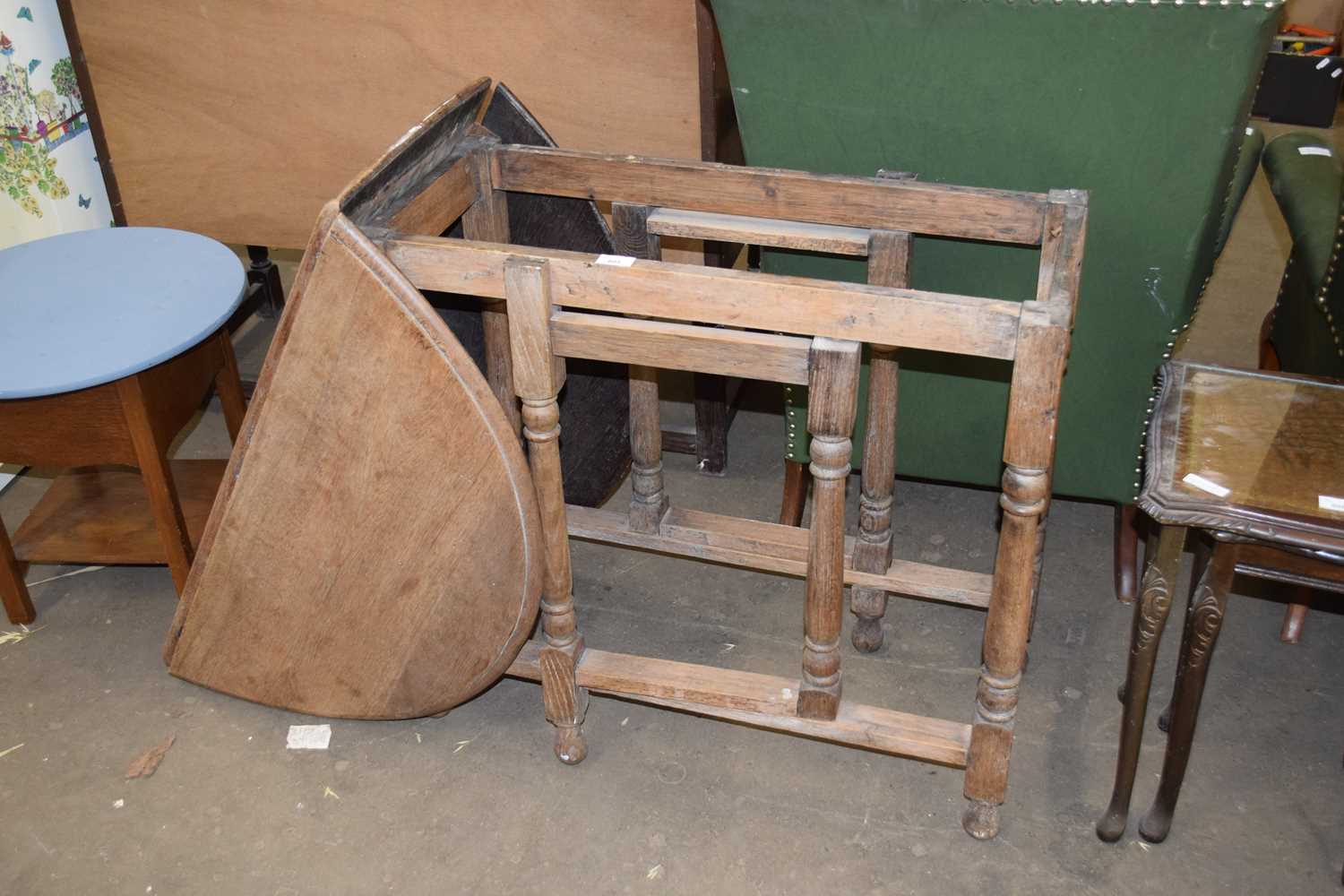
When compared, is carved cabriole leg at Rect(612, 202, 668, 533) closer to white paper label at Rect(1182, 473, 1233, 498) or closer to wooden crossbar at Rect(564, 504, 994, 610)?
wooden crossbar at Rect(564, 504, 994, 610)

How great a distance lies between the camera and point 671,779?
2.18 meters

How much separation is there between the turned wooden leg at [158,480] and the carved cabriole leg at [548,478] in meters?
0.74

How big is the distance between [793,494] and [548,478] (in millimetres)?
808

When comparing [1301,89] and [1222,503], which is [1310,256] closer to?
[1222,503]

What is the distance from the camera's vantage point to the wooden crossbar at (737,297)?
1617mm

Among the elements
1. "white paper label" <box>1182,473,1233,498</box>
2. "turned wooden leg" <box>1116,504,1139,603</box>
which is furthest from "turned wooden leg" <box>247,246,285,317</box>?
"white paper label" <box>1182,473,1233,498</box>

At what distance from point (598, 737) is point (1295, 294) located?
4.99 feet

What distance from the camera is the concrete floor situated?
2.01 meters

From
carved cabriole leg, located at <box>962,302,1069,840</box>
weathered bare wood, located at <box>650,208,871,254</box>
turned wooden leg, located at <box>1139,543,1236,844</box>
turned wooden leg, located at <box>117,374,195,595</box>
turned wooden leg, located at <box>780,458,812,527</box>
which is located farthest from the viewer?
turned wooden leg, located at <box>780,458,812,527</box>

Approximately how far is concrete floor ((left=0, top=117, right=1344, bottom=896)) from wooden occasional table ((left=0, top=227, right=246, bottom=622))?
0.13 metres

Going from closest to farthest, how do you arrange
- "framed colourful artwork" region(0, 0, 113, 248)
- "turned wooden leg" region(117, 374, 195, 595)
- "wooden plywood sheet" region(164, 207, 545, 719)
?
"wooden plywood sheet" region(164, 207, 545, 719) < "turned wooden leg" region(117, 374, 195, 595) < "framed colourful artwork" region(0, 0, 113, 248)

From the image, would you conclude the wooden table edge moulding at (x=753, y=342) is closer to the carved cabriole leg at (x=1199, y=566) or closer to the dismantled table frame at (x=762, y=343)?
the dismantled table frame at (x=762, y=343)

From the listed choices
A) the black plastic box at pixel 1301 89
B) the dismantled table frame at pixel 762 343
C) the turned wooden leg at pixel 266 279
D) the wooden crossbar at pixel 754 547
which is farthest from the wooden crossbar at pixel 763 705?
the black plastic box at pixel 1301 89

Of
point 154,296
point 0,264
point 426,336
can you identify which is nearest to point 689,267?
point 426,336
